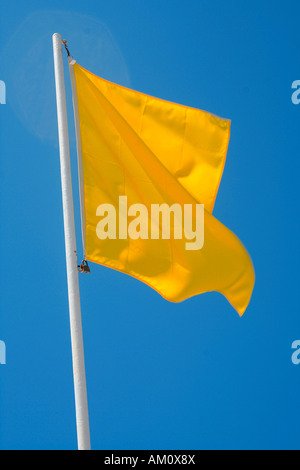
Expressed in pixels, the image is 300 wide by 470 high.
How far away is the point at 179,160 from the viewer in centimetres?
1291

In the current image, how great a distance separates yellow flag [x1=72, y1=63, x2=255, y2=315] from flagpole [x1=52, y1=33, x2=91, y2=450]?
33cm

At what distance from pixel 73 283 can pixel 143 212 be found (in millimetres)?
1837

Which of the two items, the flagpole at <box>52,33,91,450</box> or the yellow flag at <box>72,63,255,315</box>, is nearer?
the flagpole at <box>52,33,91,450</box>

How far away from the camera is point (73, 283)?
10859 millimetres

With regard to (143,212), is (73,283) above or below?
below

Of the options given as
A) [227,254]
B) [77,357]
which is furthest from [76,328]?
[227,254]

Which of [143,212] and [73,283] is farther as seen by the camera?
[143,212]

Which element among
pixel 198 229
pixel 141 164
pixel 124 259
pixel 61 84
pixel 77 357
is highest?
pixel 61 84

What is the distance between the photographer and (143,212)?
11.7m

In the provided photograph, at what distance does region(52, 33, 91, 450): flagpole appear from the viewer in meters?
10.6

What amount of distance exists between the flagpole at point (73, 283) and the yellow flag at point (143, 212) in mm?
328

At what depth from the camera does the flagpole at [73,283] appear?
10617 millimetres

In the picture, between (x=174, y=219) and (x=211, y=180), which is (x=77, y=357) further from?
(x=211, y=180)

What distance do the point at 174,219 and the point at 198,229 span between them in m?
0.46
